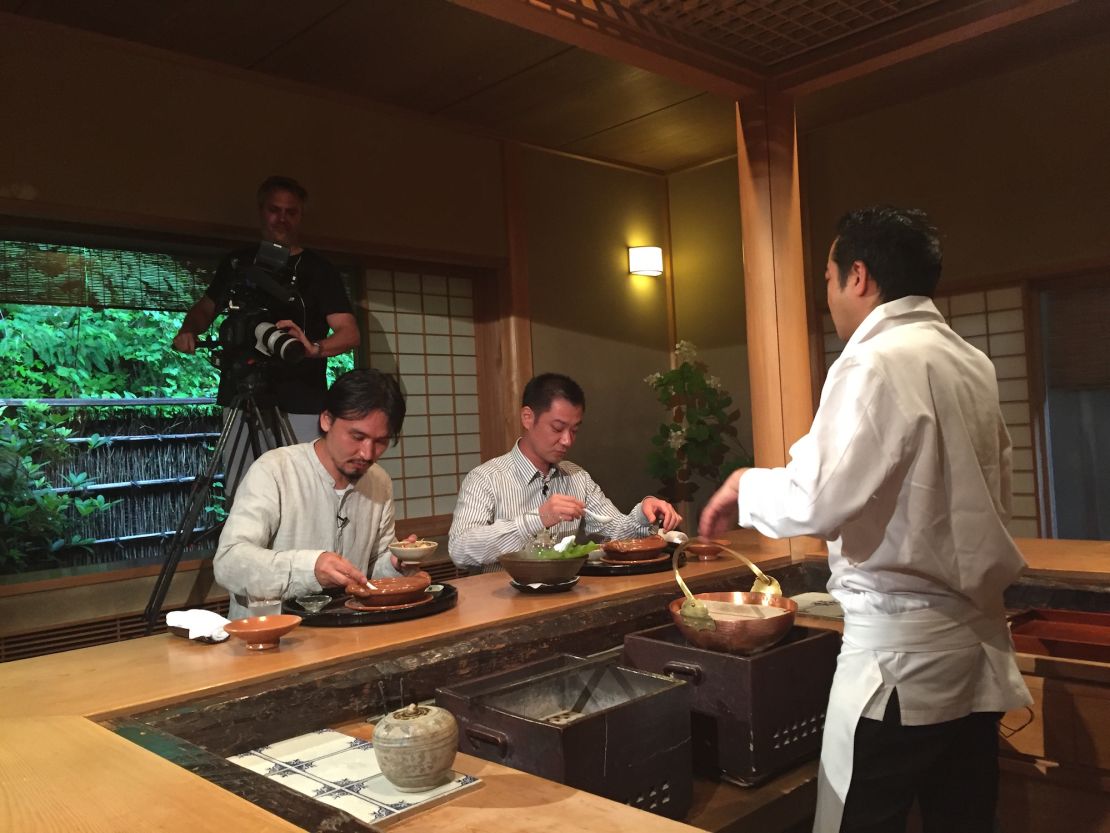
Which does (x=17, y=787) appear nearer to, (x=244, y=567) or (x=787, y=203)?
(x=244, y=567)

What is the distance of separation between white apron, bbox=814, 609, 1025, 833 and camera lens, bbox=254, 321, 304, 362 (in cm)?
240

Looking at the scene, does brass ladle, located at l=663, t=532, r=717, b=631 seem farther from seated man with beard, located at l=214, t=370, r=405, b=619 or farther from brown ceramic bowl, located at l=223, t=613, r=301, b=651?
seated man with beard, located at l=214, t=370, r=405, b=619

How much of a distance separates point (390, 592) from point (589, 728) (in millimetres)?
716

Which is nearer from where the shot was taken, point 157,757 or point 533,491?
point 157,757

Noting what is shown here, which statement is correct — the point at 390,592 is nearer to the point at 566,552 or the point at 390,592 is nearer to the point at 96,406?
the point at 566,552

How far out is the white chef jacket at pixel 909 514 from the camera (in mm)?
1494

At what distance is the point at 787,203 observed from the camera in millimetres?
3225

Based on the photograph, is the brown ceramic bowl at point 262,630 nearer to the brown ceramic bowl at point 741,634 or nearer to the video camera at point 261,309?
the brown ceramic bowl at point 741,634

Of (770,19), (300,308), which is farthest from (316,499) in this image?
(770,19)

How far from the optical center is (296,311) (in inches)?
148

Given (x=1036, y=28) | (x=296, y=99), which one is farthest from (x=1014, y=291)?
(x=296, y=99)

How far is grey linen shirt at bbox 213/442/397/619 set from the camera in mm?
2371

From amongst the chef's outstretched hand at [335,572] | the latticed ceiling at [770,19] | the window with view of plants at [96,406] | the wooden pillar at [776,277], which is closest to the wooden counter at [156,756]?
the chef's outstretched hand at [335,572]

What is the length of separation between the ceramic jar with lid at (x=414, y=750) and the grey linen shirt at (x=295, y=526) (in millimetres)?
971
